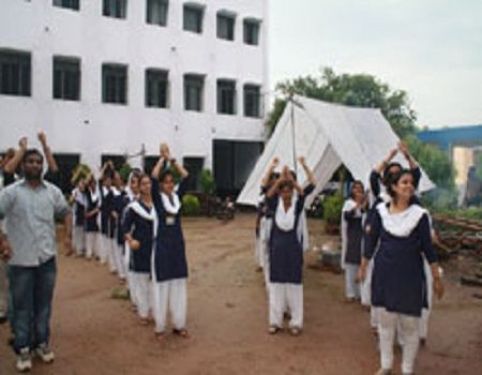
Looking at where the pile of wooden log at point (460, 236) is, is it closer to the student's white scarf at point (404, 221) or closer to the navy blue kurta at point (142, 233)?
the navy blue kurta at point (142, 233)

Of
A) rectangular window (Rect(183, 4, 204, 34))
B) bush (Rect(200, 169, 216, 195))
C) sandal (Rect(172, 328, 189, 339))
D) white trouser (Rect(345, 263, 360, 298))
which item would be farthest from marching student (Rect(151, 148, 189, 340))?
rectangular window (Rect(183, 4, 204, 34))

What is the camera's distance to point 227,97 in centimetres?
2362

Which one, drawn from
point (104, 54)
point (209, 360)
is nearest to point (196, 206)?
point (104, 54)

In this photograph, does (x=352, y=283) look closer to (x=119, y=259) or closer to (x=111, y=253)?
(x=119, y=259)

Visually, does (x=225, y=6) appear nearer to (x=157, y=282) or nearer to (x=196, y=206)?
(x=196, y=206)

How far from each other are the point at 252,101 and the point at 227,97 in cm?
137

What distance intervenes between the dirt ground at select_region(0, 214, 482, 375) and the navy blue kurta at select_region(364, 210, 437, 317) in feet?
3.30

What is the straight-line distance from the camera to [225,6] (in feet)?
76.3

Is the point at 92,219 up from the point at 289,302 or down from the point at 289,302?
up

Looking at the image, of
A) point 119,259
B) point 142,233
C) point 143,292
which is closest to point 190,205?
point 119,259

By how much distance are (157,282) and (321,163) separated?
6.22 meters

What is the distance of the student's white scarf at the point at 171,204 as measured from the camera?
19.8ft

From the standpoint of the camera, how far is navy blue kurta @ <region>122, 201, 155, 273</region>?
6.59 meters

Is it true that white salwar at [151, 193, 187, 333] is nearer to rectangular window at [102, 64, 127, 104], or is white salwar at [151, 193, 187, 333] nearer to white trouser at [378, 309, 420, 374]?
white trouser at [378, 309, 420, 374]
